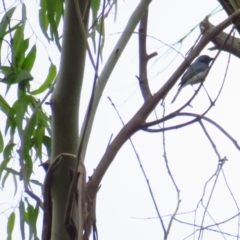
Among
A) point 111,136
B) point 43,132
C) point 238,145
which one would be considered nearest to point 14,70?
point 43,132

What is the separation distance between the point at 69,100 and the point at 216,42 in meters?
0.69

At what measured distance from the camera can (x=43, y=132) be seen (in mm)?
1124

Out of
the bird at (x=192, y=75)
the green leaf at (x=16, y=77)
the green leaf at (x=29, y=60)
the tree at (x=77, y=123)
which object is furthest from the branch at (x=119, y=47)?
the bird at (x=192, y=75)

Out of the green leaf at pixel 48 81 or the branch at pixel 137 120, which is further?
the green leaf at pixel 48 81

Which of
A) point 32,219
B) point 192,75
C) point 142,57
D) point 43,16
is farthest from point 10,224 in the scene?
point 192,75

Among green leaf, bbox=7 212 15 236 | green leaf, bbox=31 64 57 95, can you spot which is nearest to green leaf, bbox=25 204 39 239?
green leaf, bbox=7 212 15 236

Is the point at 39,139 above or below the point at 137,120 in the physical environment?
above

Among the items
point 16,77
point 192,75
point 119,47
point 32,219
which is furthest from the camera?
point 192,75

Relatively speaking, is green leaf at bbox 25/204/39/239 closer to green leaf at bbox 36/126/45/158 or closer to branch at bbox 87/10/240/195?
green leaf at bbox 36/126/45/158

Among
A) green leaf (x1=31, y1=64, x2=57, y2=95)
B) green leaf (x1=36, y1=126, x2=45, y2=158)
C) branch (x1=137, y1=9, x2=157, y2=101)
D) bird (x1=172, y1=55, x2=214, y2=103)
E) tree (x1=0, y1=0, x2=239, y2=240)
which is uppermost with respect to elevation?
bird (x1=172, y1=55, x2=214, y2=103)

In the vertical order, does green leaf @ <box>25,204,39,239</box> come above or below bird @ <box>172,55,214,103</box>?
below

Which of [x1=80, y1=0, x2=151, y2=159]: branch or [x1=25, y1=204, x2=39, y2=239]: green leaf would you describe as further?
[x1=25, y1=204, x2=39, y2=239]: green leaf

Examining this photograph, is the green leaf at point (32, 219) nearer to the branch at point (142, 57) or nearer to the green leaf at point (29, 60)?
the green leaf at point (29, 60)

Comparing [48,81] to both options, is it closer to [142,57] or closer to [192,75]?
[142,57]
